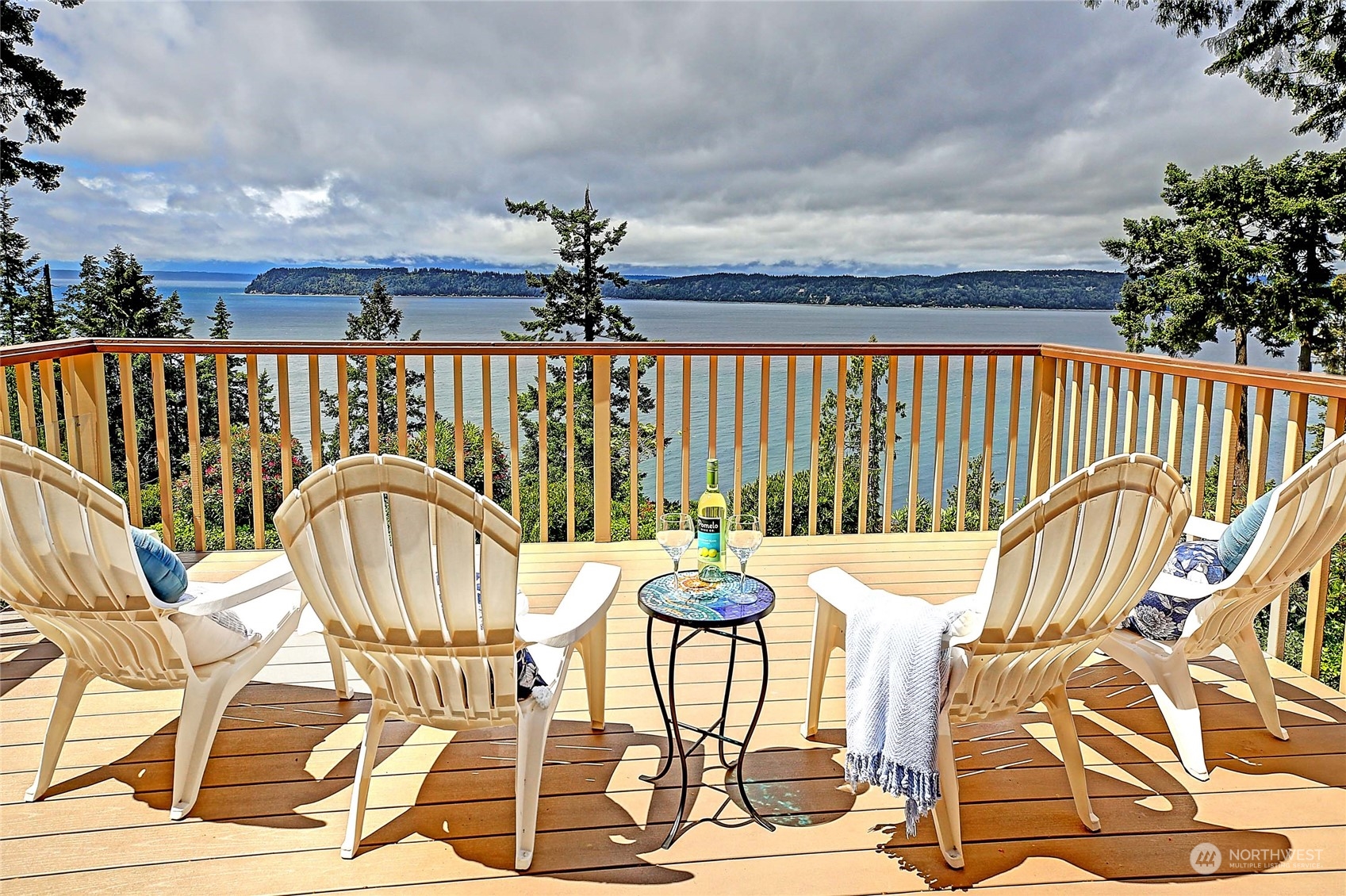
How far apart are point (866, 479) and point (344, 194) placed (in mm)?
20200

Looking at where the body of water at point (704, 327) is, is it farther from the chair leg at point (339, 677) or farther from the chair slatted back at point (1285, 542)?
the chair slatted back at point (1285, 542)

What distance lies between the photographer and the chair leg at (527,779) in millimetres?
1878

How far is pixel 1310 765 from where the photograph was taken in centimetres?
229

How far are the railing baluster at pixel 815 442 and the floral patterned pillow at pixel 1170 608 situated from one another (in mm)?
2212

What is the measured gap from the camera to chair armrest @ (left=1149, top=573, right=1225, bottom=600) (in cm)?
223

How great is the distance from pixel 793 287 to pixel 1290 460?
1340 centimetres

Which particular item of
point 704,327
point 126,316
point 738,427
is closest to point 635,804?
point 738,427

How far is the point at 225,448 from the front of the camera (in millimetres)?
4168

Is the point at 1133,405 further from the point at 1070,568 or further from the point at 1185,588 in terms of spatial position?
the point at 1070,568

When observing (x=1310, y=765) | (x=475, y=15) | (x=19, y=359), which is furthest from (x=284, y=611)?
(x=475, y=15)

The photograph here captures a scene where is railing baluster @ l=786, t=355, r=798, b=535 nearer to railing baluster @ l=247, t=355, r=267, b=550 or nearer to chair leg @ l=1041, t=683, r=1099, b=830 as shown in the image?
chair leg @ l=1041, t=683, r=1099, b=830

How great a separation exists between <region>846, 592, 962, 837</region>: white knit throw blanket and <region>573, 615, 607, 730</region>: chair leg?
786 millimetres

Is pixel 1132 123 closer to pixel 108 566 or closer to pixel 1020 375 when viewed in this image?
pixel 1020 375

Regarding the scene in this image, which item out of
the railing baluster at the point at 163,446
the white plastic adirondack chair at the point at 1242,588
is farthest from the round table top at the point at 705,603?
the railing baluster at the point at 163,446
